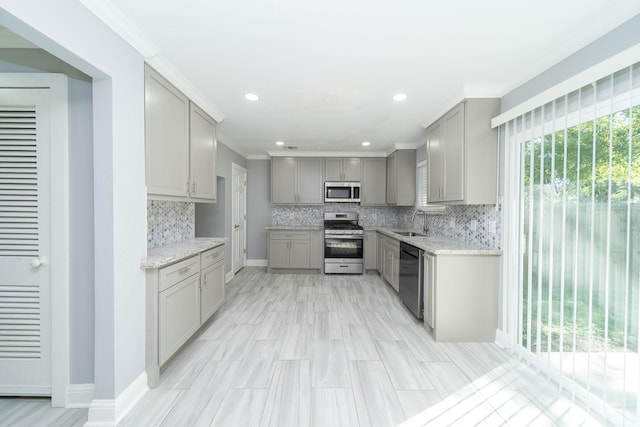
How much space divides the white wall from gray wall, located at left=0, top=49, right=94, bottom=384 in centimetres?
14

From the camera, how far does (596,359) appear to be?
5.36 feet

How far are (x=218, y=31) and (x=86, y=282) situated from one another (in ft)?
5.99

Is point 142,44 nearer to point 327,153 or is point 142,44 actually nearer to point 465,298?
point 465,298

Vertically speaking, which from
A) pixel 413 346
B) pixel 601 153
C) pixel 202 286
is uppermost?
pixel 601 153

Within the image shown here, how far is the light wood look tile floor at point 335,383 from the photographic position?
1.65 metres

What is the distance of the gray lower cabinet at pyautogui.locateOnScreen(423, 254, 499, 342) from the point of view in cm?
259

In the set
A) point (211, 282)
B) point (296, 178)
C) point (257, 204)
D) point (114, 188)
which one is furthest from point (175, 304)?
point (257, 204)

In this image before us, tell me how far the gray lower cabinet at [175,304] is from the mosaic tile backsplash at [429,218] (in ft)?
9.51

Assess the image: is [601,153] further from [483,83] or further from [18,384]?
[18,384]

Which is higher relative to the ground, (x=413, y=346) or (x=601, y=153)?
(x=601, y=153)

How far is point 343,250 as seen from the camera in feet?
16.8

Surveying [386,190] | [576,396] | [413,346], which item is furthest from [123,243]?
[386,190]

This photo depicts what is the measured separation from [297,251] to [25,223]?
3853mm

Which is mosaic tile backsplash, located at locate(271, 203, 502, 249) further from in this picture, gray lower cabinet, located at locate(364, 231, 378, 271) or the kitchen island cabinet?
gray lower cabinet, located at locate(364, 231, 378, 271)
